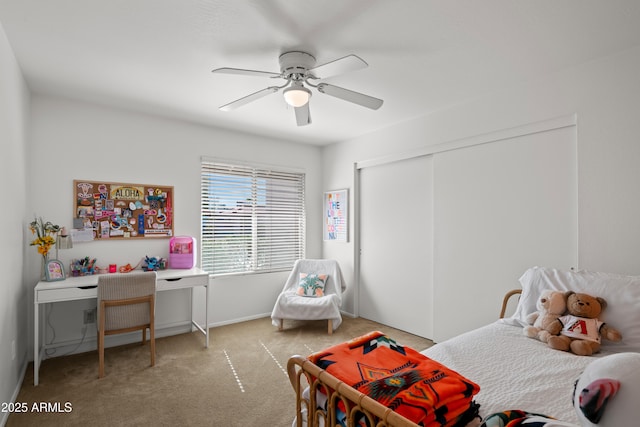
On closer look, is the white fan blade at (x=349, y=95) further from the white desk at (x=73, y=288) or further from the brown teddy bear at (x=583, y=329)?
the white desk at (x=73, y=288)

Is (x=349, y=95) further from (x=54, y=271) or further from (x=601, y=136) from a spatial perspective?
(x=54, y=271)

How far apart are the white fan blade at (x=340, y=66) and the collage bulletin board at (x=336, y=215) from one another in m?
2.54

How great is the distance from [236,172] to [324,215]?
1469 millimetres

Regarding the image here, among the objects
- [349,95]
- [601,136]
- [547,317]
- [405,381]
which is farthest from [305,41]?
[547,317]

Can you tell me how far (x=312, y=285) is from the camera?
13.2 ft

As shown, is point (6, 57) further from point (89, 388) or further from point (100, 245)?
point (89, 388)

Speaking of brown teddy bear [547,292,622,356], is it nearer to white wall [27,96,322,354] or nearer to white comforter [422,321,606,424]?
white comforter [422,321,606,424]

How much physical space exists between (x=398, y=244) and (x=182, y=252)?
253 centimetres

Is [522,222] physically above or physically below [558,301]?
above

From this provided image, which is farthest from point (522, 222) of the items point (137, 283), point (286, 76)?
point (137, 283)

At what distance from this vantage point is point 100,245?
3.31 m

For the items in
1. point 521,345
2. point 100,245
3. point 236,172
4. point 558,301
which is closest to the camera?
point 521,345

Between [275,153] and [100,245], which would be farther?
[275,153]

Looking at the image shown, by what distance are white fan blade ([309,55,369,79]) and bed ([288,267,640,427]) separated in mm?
1631
